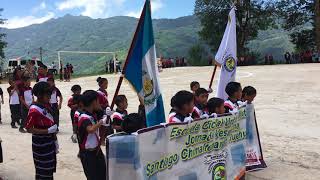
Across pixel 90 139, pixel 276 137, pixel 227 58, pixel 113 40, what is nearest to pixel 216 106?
pixel 90 139

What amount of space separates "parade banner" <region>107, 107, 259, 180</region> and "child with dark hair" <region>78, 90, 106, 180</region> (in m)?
0.79

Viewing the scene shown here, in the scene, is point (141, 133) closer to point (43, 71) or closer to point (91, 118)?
point (91, 118)

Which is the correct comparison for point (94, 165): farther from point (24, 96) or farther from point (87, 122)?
point (24, 96)

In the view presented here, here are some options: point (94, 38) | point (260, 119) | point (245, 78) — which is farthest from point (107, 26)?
point (260, 119)

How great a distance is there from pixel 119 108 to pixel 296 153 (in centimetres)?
393

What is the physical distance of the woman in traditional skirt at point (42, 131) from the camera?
6277 millimetres

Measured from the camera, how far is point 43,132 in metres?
6.30

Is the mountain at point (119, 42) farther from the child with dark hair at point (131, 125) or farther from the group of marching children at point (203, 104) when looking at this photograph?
the child with dark hair at point (131, 125)

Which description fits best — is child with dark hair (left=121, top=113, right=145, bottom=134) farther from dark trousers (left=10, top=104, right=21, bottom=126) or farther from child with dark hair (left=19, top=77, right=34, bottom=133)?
dark trousers (left=10, top=104, right=21, bottom=126)

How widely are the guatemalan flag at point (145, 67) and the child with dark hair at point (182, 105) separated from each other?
0.27 m

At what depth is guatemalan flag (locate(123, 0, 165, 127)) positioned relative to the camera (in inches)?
240

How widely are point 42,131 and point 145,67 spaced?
4.89ft

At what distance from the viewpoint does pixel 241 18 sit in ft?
177

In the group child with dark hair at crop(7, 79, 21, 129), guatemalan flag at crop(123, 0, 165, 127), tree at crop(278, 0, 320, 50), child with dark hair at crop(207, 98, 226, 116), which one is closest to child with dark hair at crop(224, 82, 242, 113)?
child with dark hair at crop(207, 98, 226, 116)
